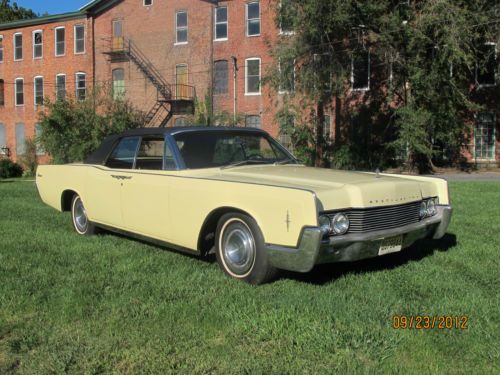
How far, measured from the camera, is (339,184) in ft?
15.1

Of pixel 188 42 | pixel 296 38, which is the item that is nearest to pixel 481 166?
pixel 296 38

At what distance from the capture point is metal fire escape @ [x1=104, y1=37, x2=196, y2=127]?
33062 millimetres

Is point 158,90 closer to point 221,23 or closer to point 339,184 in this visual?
point 221,23

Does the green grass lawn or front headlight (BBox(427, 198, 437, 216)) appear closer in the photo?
the green grass lawn

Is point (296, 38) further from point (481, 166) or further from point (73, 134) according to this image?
point (73, 134)

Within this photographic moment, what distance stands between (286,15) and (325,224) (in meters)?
19.3

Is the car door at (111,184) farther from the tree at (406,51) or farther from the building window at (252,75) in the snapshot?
the building window at (252,75)

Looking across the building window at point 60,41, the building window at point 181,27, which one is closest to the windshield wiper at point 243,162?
the building window at point 181,27

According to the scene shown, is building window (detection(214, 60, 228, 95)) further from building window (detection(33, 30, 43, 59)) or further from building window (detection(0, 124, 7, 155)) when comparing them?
building window (detection(0, 124, 7, 155))

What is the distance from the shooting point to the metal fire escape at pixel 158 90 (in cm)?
3306

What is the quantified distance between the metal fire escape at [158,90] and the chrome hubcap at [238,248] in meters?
28.5

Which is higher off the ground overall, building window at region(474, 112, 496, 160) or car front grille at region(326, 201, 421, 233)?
building window at region(474, 112, 496, 160)

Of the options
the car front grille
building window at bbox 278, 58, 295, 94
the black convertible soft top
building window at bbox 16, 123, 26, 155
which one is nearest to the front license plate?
the car front grille

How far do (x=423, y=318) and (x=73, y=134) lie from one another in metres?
27.7
